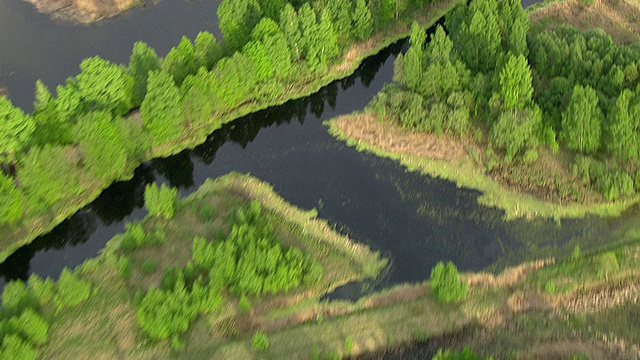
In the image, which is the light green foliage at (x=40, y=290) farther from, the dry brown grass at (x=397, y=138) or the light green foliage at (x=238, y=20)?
the light green foliage at (x=238, y=20)

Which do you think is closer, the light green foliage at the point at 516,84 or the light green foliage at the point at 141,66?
the light green foliage at the point at 516,84

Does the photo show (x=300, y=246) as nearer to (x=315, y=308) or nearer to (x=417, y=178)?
(x=315, y=308)

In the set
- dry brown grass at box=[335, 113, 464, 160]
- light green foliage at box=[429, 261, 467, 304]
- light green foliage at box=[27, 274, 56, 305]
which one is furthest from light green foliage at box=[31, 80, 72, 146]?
light green foliage at box=[429, 261, 467, 304]

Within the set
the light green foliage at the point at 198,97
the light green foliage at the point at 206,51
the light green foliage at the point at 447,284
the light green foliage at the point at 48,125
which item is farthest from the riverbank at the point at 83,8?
the light green foliage at the point at 447,284

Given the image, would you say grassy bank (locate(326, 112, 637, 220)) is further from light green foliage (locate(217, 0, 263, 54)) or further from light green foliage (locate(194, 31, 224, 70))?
light green foliage (locate(194, 31, 224, 70))

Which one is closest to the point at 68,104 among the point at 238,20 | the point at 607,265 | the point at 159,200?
the point at 159,200

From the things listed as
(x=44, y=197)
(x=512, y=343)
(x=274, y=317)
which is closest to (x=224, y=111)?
(x=44, y=197)
